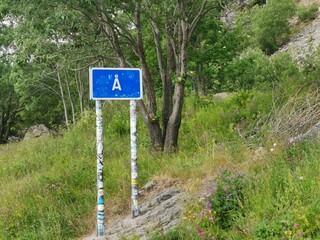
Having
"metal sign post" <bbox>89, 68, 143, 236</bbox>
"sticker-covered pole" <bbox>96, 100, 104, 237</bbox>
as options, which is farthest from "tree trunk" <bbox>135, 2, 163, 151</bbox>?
"sticker-covered pole" <bbox>96, 100, 104, 237</bbox>

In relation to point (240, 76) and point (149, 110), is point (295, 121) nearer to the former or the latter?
point (149, 110)

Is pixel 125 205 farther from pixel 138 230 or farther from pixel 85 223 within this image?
pixel 138 230

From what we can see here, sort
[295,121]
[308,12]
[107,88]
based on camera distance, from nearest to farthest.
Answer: [107,88] < [295,121] < [308,12]

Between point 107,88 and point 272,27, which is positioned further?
point 272,27

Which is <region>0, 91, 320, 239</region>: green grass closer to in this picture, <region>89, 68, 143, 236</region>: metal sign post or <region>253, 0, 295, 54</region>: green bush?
<region>89, 68, 143, 236</region>: metal sign post

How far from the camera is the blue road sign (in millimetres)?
4657

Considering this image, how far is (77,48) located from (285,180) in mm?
5537

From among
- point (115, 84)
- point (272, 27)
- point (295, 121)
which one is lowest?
point (295, 121)

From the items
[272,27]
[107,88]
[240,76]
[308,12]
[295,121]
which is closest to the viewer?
[107,88]

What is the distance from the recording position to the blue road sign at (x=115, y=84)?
4657 millimetres

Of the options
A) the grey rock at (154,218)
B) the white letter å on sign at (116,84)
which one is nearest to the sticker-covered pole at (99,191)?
the grey rock at (154,218)

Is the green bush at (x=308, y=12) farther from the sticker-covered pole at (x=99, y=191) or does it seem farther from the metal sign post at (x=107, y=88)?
the sticker-covered pole at (x=99, y=191)

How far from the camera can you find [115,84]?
4758 mm

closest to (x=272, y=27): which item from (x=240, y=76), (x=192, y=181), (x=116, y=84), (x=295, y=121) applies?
(x=240, y=76)
